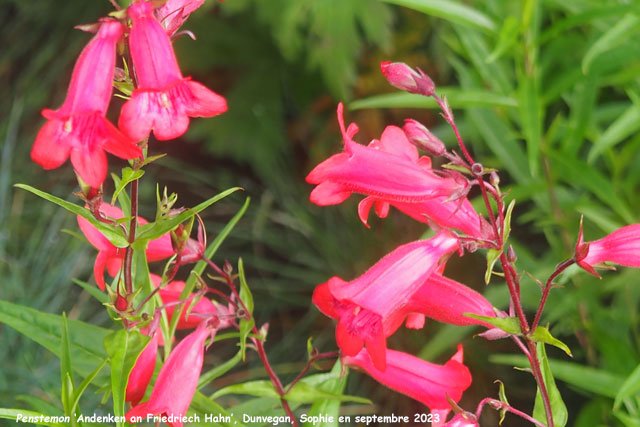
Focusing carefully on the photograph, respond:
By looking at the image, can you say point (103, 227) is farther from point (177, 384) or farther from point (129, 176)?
point (177, 384)

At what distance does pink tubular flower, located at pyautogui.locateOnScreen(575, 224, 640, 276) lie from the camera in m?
0.92

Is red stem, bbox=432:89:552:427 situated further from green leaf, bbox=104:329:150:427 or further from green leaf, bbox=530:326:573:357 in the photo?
green leaf, bbox=104:329:150:427

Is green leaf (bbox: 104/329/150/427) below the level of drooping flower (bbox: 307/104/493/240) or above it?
below

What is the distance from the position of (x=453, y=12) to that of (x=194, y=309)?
32.3 inches

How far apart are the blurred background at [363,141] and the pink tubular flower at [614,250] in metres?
0.24

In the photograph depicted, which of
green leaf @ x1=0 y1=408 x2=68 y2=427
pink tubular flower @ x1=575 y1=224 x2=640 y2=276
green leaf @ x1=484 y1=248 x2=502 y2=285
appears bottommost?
green leaf @ x1=0 y1=408 x2=68 y2=427

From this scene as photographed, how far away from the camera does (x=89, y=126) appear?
836 millimetres

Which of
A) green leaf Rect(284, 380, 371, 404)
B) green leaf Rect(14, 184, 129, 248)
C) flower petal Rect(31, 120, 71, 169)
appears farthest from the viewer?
green leaf Rect(284, 380, 371, 404)

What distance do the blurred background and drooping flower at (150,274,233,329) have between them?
226 millimetres

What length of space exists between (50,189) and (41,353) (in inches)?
41.0

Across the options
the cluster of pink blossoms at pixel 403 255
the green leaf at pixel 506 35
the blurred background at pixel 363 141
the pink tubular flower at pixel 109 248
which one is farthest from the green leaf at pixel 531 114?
the pink tubular flower at pixel 109 248

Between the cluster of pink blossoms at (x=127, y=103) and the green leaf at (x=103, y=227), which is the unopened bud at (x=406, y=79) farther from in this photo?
the green leaf at (x=103, y=227)

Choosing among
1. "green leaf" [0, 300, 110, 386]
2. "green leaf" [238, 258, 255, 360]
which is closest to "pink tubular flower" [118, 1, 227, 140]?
"green leaf" [238, 258, 255, 360]

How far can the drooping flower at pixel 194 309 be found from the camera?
1038 mm
